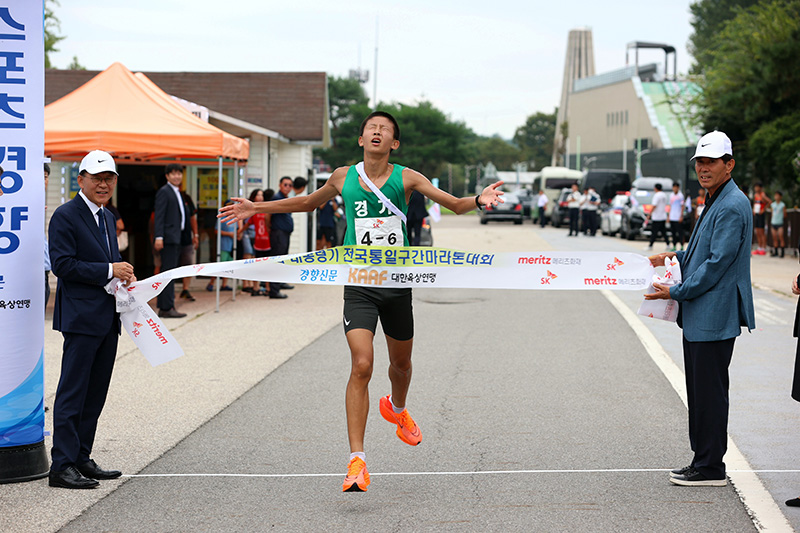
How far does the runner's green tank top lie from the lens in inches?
223

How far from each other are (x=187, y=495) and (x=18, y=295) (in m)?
1.50

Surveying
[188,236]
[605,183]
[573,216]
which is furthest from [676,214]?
[605,183]

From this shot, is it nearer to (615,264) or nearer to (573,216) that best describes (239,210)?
(615,264)

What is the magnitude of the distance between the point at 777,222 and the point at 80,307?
2365cm

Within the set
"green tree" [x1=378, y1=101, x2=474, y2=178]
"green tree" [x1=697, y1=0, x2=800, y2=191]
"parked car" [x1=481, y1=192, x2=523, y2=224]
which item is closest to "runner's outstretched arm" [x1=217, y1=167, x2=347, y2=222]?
"green tree" [x1=697, y1=0, x2=800, y2=191]

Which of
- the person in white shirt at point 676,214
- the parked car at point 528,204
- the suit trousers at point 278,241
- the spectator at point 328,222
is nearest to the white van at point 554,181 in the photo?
the parked car at point 528,204

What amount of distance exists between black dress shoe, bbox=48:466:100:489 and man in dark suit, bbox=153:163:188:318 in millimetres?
7899

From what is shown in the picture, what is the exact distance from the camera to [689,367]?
222 inches

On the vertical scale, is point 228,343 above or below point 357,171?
below

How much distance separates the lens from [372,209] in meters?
5.68

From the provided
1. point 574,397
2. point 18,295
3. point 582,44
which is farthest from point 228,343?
point 582,44

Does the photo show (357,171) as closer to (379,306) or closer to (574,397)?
(379,306)

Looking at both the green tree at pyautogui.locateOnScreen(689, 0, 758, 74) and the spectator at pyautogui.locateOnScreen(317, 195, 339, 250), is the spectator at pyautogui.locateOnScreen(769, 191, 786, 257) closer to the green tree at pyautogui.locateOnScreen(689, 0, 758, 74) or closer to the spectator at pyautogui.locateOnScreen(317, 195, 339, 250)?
the spectator at pyautogui.locateOnScreen(317, 195, 339, 250)

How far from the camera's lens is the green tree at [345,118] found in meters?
90.7
